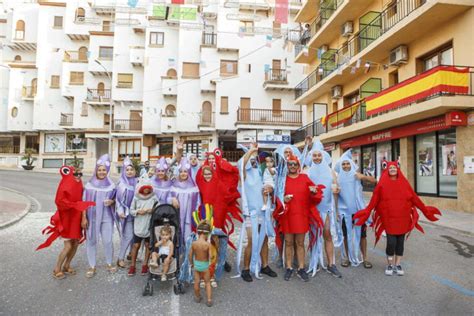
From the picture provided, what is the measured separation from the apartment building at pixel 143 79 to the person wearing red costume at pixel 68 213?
22.7 m

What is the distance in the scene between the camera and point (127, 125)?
112ft

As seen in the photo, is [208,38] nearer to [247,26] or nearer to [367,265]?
[247,26]

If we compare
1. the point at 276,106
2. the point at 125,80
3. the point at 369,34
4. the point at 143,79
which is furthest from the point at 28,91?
the point at 369,34

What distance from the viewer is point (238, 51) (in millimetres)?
31969

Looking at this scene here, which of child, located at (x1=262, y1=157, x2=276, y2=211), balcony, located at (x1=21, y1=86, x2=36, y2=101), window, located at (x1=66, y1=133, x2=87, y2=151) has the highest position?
balcony, located at (x1=21, y1=86, x2=36, y2=101)

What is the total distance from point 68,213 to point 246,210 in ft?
8.81

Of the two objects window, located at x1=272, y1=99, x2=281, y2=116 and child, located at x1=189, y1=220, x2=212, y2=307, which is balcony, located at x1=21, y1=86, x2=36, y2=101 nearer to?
window, located at x1=272, y1=99, x2=281, y2=116

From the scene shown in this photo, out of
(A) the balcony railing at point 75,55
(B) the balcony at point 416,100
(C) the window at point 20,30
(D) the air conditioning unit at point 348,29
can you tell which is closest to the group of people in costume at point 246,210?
(B) the balcony at point 416,100

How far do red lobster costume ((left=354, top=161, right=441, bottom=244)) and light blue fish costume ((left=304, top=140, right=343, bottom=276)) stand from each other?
0.39 m

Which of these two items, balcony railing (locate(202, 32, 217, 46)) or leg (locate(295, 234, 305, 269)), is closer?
leg (locate(295, 234, 305, 269))

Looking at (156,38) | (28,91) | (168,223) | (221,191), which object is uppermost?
(156,38)

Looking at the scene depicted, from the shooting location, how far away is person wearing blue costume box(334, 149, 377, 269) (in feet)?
18.7

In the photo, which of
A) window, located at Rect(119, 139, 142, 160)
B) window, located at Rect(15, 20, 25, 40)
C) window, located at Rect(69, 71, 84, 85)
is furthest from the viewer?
window, located at Rect(15, 20, 25, 40)

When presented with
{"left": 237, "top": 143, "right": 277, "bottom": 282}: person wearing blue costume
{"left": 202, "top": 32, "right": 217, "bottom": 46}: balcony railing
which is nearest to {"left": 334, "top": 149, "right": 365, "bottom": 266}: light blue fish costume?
{"left": 237, "top": 143, "right": 277, "bottom": 282}: person wearing blue costume
